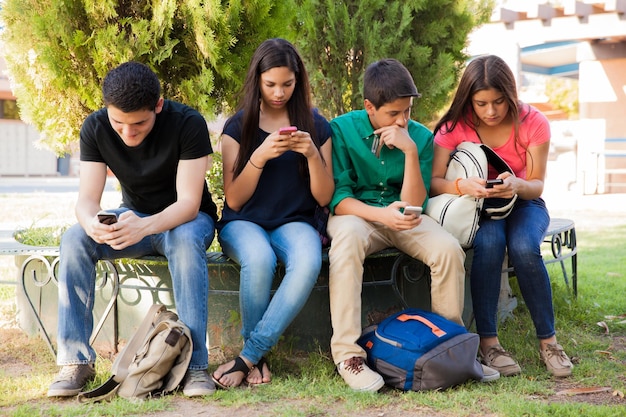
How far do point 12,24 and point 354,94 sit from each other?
232 centimetres

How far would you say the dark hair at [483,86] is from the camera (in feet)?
12.5

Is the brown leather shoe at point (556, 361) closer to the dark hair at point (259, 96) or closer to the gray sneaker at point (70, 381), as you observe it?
the dark hair at point (259, 96)

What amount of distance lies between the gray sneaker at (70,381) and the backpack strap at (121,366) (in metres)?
0.09

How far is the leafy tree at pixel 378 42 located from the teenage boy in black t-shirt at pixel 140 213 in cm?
209

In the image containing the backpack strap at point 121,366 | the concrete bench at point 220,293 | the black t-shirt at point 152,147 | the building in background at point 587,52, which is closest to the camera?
the backpack strap at point 121,366

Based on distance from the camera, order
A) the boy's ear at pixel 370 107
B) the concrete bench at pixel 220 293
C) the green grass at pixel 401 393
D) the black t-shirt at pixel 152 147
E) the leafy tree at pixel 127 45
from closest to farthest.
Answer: the green grass at pixel 401 393 < the black t-shirt at pixel 152 147 < the boy's ear at pixel 370 107 < the concrete bench at pixel 220 293 < the leafy tree at pixel 127 45

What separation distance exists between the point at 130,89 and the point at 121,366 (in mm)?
1171

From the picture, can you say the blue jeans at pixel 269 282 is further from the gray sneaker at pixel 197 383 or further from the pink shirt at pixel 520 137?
the pink shirt at pixel 520 137

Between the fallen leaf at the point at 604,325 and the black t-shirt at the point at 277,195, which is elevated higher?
the black t-shirt at the point at 277,195

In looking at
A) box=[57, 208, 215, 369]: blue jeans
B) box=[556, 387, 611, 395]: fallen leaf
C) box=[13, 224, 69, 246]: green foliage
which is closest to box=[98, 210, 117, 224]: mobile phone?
box=[57, 208, 215, 369]: blue jeans

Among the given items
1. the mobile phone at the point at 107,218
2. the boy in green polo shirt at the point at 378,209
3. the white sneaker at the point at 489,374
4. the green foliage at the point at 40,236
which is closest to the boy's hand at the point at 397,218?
the boy in green polo shirt at the point at 378,209

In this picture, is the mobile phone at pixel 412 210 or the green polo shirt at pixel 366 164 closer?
the mobile phone at pixel 412 210

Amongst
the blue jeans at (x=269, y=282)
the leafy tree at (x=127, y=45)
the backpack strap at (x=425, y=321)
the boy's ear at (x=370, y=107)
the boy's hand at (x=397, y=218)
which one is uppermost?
the leafy tree at (x=127, y=45)

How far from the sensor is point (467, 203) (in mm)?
3752
